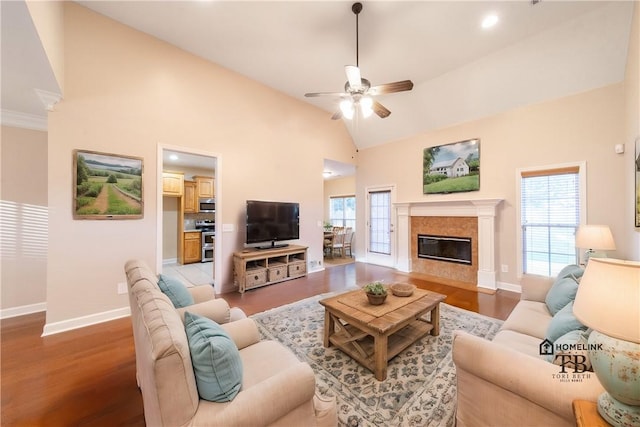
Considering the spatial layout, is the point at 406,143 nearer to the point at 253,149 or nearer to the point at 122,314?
the point at 253,149

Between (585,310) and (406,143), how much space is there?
5051 millimetres

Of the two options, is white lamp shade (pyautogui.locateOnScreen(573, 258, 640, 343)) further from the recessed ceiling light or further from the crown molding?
the crown molding

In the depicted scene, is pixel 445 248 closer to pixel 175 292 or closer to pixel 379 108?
pixel 379 108

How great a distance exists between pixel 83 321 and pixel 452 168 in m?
6.18

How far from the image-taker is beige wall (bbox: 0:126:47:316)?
3.02 metres

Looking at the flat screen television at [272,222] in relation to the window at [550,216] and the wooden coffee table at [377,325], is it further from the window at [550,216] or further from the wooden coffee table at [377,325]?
the window at [550,216]

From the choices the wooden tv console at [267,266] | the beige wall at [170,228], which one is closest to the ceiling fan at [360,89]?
the wooden tv console at [267,266]

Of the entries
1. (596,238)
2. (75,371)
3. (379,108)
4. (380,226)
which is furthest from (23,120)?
(596,238)

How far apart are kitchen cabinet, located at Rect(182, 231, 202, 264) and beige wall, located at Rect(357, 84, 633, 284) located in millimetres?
5626

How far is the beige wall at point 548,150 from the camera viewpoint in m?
3.16

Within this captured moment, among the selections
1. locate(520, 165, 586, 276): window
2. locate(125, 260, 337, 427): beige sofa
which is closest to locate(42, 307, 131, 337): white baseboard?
locate(125, 260, 337, 427): beige sofa

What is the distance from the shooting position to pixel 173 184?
19.9 ft

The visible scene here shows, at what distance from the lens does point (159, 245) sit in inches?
132

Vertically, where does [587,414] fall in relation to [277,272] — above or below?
above
